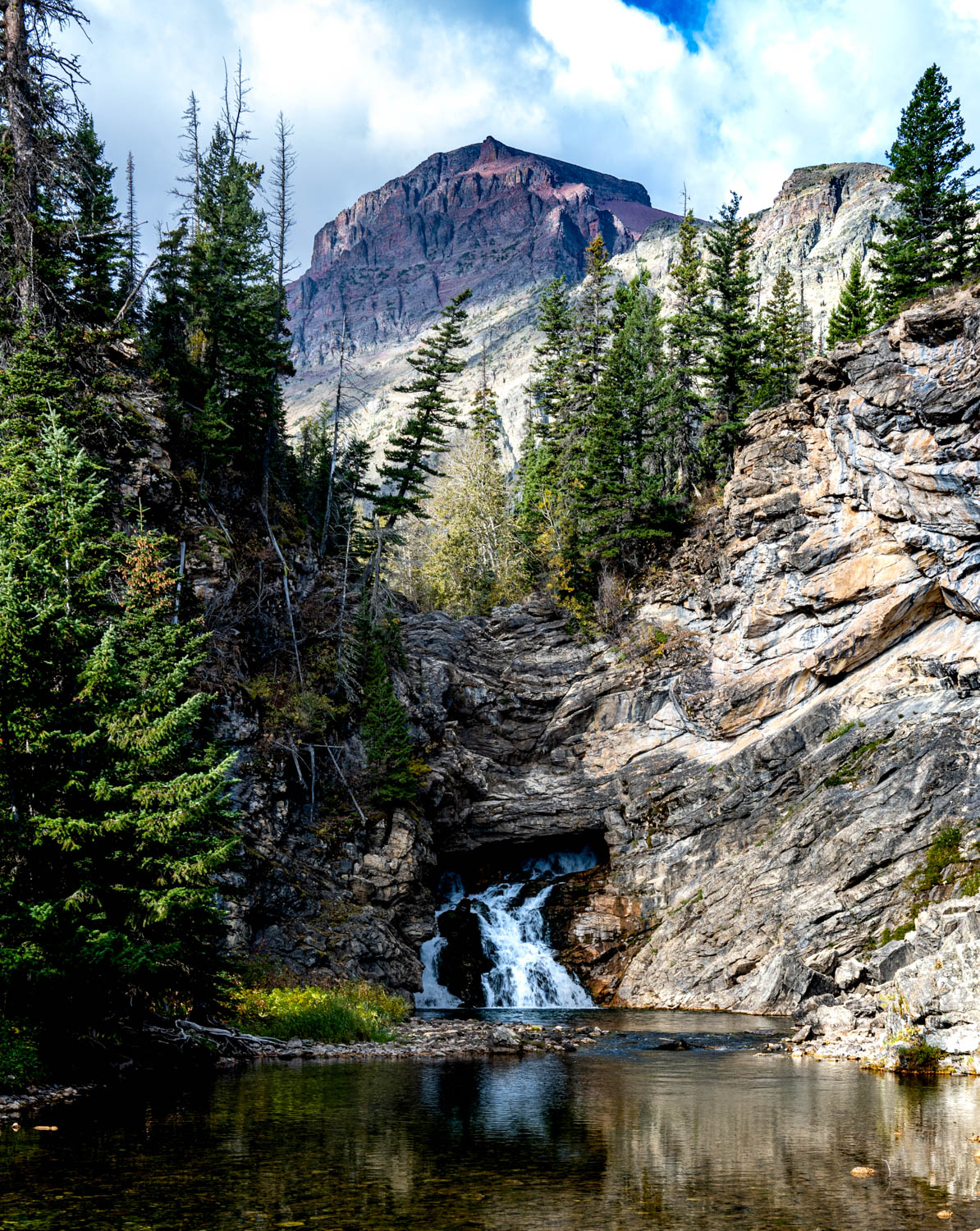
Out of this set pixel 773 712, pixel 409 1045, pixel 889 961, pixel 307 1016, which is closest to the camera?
pixel 307 1016

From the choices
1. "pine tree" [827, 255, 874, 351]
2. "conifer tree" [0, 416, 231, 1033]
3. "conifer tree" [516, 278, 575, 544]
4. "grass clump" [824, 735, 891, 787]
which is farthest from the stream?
"pine tree" [827, 255, 874, 351]

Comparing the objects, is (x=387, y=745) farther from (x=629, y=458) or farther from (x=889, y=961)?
(x=629, y=458)

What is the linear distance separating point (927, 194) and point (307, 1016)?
4744 cm

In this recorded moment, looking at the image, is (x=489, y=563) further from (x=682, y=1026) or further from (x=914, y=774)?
(x=682, y=1026)

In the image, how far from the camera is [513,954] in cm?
4409

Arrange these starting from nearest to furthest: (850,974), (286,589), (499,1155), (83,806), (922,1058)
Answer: (499,1155) < (83,806) < (922,1058) < (850,974) < (286,589)

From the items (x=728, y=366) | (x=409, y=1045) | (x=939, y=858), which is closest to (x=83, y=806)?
(x=409, y=1045)

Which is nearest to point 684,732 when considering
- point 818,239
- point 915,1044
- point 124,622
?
point 915,1044

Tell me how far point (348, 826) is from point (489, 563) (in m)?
31.0

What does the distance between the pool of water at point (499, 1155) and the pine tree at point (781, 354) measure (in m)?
42.4

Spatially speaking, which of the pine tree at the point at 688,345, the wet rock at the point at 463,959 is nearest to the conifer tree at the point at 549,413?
the pine tree at the point at 688,345

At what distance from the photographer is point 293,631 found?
41.8 meters

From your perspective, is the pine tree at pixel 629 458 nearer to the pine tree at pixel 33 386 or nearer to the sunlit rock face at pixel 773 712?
the sunlit rock face at pixel 773 712

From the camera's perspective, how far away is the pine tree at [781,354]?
179ft
